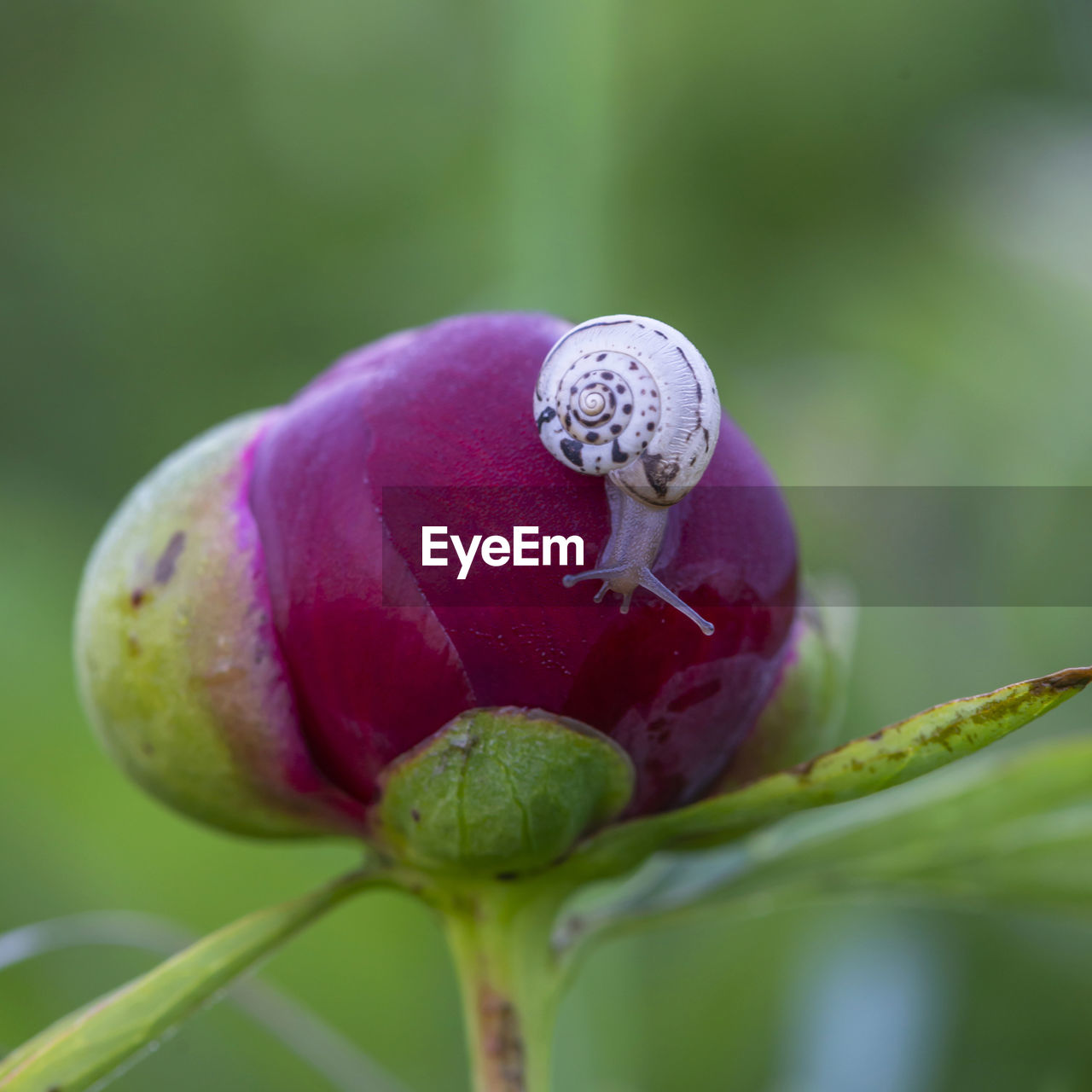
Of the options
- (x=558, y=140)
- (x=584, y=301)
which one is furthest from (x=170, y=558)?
(x=558, y=140)

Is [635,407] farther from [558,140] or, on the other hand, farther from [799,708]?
[558,140]

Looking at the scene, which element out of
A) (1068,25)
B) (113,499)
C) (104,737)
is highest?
(1068,25)

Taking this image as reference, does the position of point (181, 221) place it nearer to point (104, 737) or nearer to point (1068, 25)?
point (1068, 25)

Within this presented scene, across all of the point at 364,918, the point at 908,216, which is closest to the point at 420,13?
the point at 908,216

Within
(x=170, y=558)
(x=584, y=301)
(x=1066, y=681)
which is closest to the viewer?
(x=1066, y=681)

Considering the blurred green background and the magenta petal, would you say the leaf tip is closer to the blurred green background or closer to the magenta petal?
the magenta petal

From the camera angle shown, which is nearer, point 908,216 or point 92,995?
point 92,995

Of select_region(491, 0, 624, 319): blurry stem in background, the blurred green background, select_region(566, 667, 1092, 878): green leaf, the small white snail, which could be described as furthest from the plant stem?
select_region(491, 0, 624, 319): blurry stem in background
